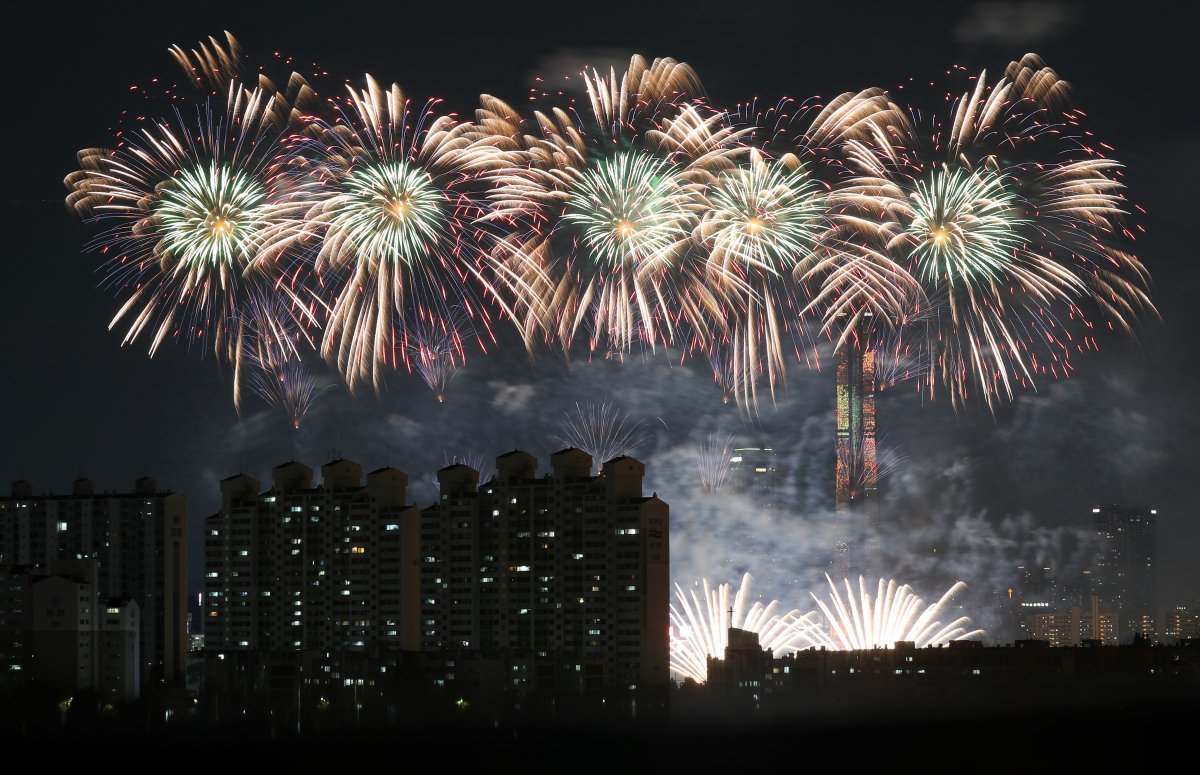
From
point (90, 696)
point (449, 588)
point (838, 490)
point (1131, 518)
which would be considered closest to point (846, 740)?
point (838, 490)

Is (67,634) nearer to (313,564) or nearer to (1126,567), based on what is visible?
(313,564)

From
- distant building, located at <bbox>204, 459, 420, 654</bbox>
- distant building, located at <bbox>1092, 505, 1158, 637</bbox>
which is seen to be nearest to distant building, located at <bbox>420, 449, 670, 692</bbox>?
distant building, located at <bbox>204, 459, 420, 654</bbox>

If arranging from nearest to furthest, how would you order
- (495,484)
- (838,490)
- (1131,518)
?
(495,484) → (838,490) → (1131,518)

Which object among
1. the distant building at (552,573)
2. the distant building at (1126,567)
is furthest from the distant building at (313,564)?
the distant building at (1126,567)

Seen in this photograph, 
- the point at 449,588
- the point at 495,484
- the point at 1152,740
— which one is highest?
the point at 495,484

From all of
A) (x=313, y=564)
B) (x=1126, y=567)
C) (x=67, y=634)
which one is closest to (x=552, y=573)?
(x=313, y=564)

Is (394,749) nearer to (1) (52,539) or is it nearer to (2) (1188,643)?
(1) (52,539)

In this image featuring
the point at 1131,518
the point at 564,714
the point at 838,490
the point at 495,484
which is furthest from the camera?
the point at 1131,518

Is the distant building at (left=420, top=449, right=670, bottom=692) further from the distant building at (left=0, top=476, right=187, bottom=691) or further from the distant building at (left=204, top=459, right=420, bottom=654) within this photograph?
the distant building at (left=0, top=476, right=187, bottom=691)
